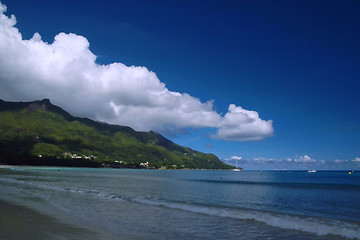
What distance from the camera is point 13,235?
543 inches

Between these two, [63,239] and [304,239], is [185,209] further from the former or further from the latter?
[63,239]

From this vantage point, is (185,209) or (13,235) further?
(185,209)

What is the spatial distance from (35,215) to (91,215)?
432cm

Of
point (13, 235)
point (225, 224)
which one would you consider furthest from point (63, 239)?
point (225, 224)

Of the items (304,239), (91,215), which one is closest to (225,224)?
(304,239)

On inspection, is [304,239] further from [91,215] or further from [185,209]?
[91,215]

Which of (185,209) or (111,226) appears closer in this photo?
(111,226)

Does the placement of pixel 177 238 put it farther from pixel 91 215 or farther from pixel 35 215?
pixel 35 215

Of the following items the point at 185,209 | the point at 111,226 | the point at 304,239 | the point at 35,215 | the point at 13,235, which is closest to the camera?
the point at 13,235

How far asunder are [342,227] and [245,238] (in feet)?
A: 34.5

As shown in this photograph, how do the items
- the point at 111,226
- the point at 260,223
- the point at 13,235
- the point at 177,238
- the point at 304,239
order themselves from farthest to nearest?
the point at 260,223 < the point at 111,226 < the point at 304,239 < the point at 177,238 < the point at 13,235

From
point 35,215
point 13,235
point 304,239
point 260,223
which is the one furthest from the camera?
point 260,223

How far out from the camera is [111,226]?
18438 millimetres

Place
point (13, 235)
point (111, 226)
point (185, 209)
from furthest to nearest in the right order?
point (185, 209) < point (111, 226) < point (13, 235)
